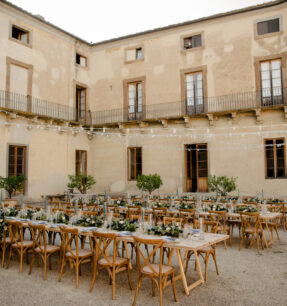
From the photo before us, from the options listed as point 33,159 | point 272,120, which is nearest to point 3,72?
point 33,159

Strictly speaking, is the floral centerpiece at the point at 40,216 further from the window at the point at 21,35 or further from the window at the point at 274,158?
the window at the point at 21,35

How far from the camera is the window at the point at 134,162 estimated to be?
1487 cm

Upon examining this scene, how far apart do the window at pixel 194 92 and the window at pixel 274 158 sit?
3.19m

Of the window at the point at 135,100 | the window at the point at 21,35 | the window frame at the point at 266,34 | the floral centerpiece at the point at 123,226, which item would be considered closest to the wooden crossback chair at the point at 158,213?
the floral centerpiece at the point at 123,226

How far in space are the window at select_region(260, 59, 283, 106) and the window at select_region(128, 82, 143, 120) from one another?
213 inches

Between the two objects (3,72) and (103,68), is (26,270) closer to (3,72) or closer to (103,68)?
(3,72)

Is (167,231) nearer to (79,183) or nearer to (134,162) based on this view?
(79,183)

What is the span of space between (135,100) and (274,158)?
264 inches

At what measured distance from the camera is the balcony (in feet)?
40.7

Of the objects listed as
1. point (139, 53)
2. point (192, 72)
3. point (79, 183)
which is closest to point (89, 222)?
point (79, 183)

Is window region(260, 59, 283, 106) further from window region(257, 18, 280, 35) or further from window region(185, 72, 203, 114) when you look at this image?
window region(185, 72, 203, 114)

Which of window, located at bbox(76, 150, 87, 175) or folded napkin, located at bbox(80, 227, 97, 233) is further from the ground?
window, located at bbox(76, 150, 87, 175)

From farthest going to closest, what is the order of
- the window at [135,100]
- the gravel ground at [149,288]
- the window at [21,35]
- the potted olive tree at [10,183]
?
1. the window at [135,100]
2. the window at [21,35]
3. the potted olive tree at [10,183]
4. the gravel ground at [149,288]

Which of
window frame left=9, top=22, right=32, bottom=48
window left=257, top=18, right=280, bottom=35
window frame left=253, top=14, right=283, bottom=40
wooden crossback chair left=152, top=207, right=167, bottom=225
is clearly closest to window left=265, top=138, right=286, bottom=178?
window frame left=253, top=14, right=283, bottom=40
